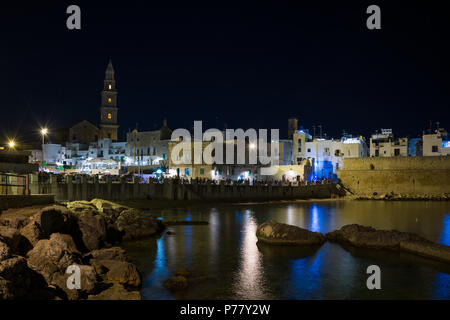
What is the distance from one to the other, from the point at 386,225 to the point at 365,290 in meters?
18.7

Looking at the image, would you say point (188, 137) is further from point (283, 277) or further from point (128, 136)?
point (283, 277)

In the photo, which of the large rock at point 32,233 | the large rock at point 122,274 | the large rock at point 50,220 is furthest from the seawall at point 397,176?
the large rock at point 32,233

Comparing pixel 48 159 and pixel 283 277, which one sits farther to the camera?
pixel 48 159

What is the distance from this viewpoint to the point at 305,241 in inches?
872

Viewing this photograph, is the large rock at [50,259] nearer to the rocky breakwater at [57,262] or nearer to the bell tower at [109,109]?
the rocky breakwater at [57,262]

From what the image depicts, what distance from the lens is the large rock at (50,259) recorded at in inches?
500

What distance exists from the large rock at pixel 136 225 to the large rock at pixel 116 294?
10.7 meters

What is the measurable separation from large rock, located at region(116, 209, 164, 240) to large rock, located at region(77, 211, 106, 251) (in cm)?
294

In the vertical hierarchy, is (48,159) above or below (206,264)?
above

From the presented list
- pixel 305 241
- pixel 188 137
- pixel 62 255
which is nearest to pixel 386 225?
pixel 305 241

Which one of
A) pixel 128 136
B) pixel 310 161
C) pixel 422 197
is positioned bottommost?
pixel 422 197
